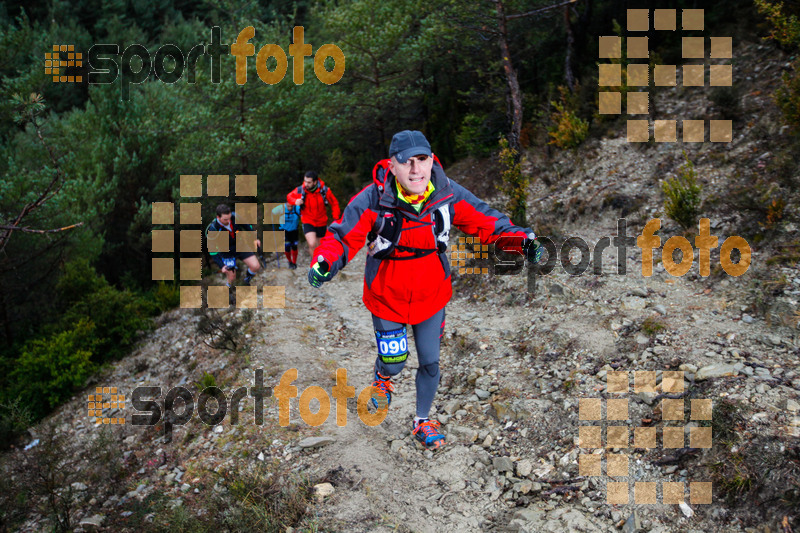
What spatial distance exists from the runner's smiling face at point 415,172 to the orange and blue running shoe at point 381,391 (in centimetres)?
190

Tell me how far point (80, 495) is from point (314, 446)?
10.2ft

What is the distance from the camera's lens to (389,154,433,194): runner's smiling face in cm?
403

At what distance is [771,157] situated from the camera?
7539mm

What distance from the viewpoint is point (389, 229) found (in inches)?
167

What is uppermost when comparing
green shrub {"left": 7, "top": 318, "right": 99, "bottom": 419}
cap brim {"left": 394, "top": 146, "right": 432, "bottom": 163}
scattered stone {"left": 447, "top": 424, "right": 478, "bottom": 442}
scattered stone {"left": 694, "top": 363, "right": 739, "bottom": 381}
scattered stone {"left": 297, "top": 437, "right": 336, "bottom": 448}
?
cap brim {"left": 394, "top": 146, "right": 432, "bottom": 163}

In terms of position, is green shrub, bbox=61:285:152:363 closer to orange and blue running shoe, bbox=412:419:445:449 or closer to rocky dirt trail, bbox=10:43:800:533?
rocky dirt trail, bbox=10:43:800:533

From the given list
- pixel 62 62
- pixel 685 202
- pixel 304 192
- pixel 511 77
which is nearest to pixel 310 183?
pixel 304 192

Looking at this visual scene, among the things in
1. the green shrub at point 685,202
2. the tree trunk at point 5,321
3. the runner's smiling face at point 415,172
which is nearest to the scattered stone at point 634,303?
the green shrub at point 685,202

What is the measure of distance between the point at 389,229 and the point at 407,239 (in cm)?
17

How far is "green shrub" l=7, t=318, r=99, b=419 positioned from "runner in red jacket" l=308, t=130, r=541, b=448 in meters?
8.65

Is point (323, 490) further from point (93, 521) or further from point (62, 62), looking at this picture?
point (62, 62)

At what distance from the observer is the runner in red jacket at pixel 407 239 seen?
405 cm

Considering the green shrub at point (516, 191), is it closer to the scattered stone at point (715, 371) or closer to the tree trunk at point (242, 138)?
the scattered stone at point (715, 371)

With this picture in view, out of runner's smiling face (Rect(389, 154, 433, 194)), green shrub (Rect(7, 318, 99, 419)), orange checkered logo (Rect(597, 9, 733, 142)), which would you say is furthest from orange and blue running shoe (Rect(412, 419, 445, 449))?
green shrub (Rect(7, 318, 99, 419))
